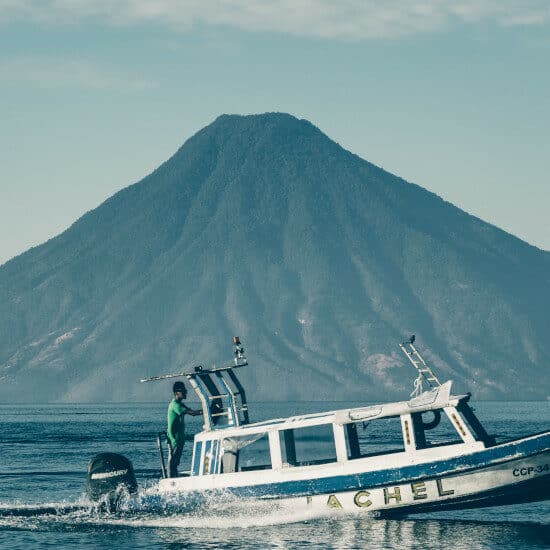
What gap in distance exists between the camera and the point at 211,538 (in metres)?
33.8

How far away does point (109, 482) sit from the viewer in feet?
115

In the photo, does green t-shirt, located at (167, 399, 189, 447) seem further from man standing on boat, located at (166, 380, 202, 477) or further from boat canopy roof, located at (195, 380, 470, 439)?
boat canopy roof, located at (195, 380, 470, 439)

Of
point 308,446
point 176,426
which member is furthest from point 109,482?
point 308,446

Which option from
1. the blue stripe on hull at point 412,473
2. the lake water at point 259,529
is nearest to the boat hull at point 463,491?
the blue stripe on hull at point 412,473

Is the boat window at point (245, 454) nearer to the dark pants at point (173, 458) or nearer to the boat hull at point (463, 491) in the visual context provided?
the dark pants at point (173, 458)

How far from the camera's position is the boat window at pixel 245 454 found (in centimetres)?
3312

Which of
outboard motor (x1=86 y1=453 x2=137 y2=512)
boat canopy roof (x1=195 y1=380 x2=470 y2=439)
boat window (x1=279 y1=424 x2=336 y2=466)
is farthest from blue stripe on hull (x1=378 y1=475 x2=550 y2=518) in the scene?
outboard motor (x1=86 y1=453 x2=137 y2=512)

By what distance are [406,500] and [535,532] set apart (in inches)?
191

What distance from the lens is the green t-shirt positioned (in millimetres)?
33781

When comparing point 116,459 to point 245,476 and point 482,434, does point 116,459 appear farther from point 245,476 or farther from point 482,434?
point 482,434

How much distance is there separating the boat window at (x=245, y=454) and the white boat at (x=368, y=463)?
0.03m

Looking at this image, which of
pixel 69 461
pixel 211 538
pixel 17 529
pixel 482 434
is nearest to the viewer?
pixel 482 434

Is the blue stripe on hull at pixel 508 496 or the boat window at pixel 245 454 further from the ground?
the boat window at pixel 245 454

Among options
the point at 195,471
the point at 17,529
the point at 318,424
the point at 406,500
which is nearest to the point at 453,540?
the point at 406,500
